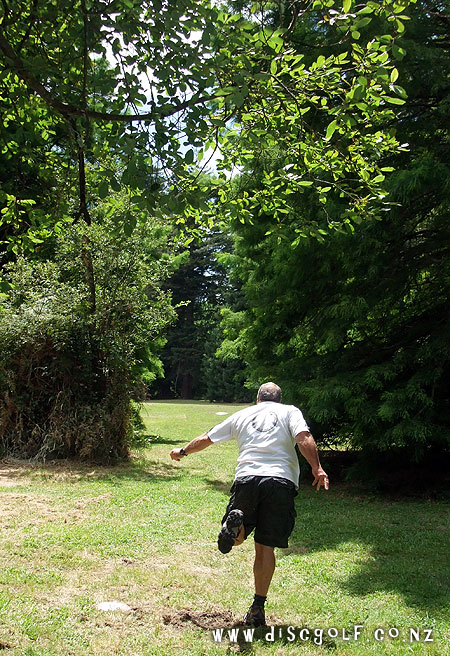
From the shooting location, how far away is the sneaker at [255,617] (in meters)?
4.14

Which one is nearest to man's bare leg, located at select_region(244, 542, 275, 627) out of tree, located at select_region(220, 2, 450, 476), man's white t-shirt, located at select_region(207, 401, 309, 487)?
man's white t-shirt, located at select_region(207, 401, 309, 487)

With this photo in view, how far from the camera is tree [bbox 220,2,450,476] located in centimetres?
853

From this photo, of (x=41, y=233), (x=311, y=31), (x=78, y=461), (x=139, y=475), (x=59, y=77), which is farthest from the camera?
(x=78, y=461)

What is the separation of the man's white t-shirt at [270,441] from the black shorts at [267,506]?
0.06 meters

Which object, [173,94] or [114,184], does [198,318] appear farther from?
[114,184]

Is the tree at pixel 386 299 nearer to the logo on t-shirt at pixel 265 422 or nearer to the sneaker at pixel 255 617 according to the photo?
the logo on t-shirt at pixel 265 422

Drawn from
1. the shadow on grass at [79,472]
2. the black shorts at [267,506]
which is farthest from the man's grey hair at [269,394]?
the shadow on grass at [79,472]

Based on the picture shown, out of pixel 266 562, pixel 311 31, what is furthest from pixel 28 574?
pixel 311 31

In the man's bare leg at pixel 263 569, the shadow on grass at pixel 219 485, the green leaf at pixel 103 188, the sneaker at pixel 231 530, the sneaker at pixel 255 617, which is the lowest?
the shadow on grass at pixel 219 485

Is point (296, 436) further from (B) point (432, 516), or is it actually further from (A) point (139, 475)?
(A) point (139, 475)

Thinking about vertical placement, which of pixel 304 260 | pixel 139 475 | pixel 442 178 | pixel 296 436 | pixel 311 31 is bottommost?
pixel 139 475

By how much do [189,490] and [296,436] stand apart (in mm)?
6168

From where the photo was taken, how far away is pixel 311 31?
952cm

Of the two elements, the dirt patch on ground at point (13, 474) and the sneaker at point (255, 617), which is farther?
the dirt patch on ground at point (13, 474)
